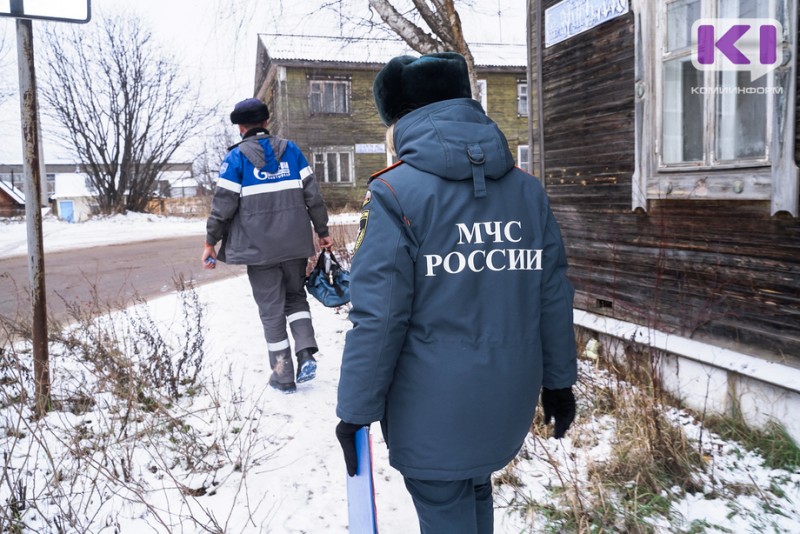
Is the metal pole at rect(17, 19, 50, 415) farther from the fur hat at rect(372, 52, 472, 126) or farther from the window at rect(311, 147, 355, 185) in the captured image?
the window at rect(311, 147, 355, 185)

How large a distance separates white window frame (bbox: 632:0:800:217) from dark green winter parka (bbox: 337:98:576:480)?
2337 millimetres

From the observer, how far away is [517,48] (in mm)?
26562

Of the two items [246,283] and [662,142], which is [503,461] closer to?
[662,142]

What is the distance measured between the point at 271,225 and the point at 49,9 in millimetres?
1590

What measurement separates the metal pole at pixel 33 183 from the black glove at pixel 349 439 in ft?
6.91

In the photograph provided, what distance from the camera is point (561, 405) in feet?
6.49

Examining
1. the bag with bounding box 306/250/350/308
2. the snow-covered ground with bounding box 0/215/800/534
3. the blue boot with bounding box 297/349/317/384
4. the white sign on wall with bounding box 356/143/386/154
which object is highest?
the white sign on wall with bounding box 356/143/386/154

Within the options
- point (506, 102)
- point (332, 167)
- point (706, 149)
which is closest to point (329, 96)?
point (332, 167)

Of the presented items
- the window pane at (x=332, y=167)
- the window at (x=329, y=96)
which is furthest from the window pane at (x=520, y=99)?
the window pane at (x=332, y=167)

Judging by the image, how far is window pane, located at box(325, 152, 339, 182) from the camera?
77.2 ft

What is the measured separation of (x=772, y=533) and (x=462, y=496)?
1.59 metres

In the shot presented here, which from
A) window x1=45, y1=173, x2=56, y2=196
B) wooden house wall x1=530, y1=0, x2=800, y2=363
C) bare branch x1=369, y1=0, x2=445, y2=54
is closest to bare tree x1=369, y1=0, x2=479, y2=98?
bare branch x1=369, y1=0, x2=445, y2=54

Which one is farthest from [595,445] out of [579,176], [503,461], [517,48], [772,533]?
[517,48]

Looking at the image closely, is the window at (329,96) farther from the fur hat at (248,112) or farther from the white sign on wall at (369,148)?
the fur hat at (248,112)
